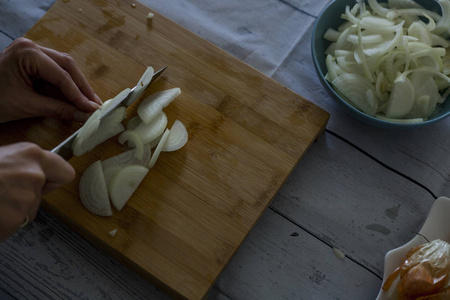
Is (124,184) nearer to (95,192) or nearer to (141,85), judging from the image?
(95,192)

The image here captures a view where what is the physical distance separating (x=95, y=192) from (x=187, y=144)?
0.91ft

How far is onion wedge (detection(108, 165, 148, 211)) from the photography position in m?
1.20

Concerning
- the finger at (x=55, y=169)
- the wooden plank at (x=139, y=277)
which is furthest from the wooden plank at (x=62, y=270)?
the finger at (x=55, y=169)

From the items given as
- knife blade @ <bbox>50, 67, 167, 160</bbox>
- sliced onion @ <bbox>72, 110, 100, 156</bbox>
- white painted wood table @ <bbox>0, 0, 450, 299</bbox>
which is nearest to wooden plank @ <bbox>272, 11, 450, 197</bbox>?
white painted wood table @ <bbox>0, 0, 450, 299</bbox>

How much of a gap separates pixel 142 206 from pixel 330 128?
0.63 m

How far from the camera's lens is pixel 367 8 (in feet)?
4.89

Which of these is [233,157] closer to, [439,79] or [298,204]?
[298,204]

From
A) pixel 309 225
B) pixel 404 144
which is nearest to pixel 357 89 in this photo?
pixel 404 144

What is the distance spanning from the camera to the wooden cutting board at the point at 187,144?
1.19 m

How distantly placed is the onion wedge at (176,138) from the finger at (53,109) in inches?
8.8

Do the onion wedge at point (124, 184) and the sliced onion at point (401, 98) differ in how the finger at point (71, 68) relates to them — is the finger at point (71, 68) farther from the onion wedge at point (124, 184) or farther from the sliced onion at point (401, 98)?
the sliced onion at point (401, 98)

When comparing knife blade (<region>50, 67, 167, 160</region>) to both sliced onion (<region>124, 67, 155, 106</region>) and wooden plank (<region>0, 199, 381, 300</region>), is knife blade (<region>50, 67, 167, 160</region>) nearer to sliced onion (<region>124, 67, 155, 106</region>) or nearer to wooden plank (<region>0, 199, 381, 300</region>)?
sliced onion (<region>124, 67, 155, 106</region>)

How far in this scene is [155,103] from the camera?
4.31 ft

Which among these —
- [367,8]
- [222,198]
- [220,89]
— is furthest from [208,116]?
[367,8]
